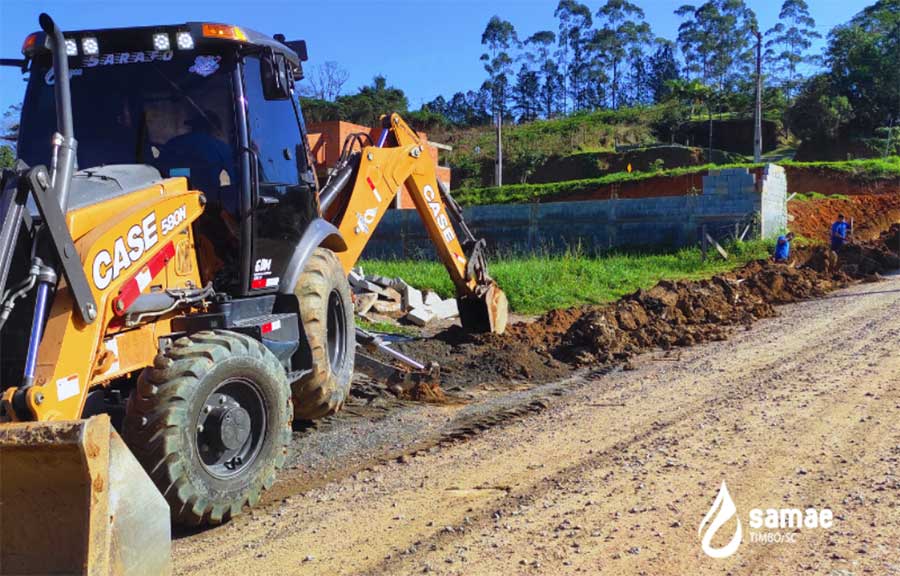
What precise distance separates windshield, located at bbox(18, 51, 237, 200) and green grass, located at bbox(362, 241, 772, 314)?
33.1 feet

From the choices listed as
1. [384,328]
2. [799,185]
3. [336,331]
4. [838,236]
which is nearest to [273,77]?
[336,331]

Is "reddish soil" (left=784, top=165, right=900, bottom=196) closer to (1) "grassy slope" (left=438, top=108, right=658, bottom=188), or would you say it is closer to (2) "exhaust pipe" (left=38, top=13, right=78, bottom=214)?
(1) "grassy slope" (left=438, top=108, right=658, bottom=188)

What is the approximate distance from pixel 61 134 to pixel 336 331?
3048 mm

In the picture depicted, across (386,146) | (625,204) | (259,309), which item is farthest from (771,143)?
(259,309)

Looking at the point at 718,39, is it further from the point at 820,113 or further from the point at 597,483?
the point at 597,483

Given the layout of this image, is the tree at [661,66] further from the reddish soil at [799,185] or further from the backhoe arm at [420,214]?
the backhoe arm at [420,214]

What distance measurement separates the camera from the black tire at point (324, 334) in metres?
6.00

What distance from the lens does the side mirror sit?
17.8 ft

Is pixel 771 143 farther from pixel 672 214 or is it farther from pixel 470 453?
pixel 470 453

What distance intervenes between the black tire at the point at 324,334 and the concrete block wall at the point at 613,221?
55.7ft

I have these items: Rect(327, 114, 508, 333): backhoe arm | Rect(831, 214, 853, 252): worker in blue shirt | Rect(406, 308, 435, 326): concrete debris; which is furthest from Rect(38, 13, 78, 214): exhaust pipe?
Rect(831, 214, 853, 252): worker in blue shirt

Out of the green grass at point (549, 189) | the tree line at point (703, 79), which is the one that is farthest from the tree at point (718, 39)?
the green grass at point (549, 189)

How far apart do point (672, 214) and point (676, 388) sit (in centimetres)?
1591

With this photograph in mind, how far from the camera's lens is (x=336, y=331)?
22.3 ft
